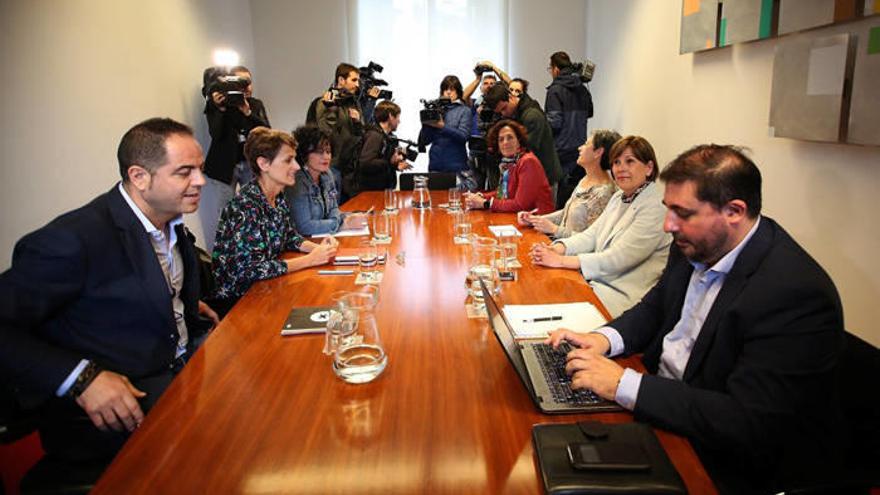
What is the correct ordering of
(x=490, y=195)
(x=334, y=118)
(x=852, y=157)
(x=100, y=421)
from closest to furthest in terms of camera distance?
(x=100, y=421) < (x=852, y=157) < (x=490, y=195) < (x=334, y=118)

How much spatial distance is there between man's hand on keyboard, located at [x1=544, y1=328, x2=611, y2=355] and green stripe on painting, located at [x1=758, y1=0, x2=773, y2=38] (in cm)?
215

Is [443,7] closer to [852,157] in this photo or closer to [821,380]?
[852,157]

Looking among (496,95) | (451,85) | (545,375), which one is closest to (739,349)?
(545,375)

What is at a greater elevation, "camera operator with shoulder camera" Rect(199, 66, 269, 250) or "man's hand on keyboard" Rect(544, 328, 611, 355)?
"camera operator with shoulder camera" Rect(199, 66, 269, 250)

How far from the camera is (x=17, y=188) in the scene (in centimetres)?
285

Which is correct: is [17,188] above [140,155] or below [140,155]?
below

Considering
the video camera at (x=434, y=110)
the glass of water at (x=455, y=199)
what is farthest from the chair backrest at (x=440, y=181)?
the glass of water at (x=455, y=199)

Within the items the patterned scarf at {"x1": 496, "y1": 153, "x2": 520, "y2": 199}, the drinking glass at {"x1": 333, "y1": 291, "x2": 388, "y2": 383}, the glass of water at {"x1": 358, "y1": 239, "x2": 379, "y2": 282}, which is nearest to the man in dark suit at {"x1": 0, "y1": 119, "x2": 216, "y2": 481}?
A: the drinking glass at {"x1": 333, "y1": 291, "x2": 388, "y2": 383}

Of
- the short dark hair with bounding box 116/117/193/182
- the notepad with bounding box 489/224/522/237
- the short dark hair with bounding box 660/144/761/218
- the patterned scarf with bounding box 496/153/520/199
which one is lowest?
the notepad with bounding box 489/224/522/237

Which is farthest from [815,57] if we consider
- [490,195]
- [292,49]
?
[292,49]

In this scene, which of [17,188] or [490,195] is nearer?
[17,188]

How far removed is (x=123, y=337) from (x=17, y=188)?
5.63ft

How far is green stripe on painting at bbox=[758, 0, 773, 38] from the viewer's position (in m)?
2.82

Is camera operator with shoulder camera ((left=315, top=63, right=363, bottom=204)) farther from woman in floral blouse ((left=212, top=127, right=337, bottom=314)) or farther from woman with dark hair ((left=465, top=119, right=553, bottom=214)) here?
woman in floral blouse ((left=212, top=127, right=337, bottom=314))
